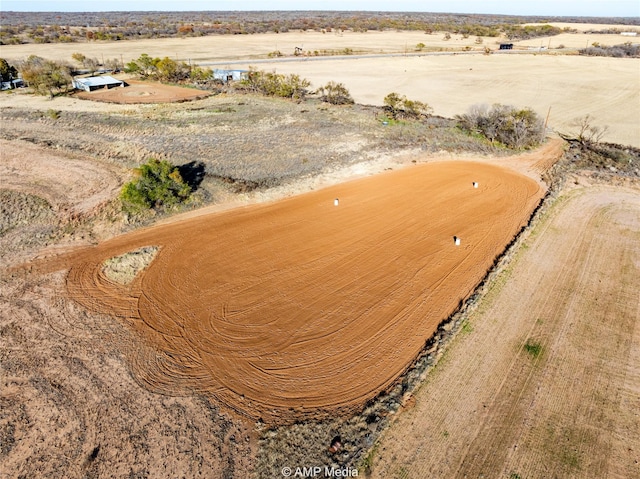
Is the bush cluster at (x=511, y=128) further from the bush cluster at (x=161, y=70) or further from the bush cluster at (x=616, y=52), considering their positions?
the bush cluster at (x=616, y=52)

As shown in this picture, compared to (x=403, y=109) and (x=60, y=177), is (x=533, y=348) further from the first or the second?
(x=403, y=109)

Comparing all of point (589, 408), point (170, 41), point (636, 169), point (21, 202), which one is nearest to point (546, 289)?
point (589, 408)

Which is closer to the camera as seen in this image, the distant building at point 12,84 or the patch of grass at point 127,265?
the patch of grass at point 127,265

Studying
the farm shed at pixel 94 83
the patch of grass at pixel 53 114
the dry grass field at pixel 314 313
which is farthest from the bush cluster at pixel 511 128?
the farm shed at pixel 94 83

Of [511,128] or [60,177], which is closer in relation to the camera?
[60,177]

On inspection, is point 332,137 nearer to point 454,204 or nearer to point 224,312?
point 454,204

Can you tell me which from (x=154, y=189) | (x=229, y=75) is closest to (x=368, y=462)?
(x=154, y=189)

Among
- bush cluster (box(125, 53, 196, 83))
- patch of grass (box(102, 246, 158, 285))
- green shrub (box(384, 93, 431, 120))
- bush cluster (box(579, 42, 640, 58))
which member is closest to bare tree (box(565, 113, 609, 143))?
green shrub (box(384, 93, 431, 120))

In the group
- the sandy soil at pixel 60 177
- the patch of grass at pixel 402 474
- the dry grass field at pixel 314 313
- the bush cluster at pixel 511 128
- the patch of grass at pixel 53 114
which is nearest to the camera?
the patch of grass at pixel 402 474
